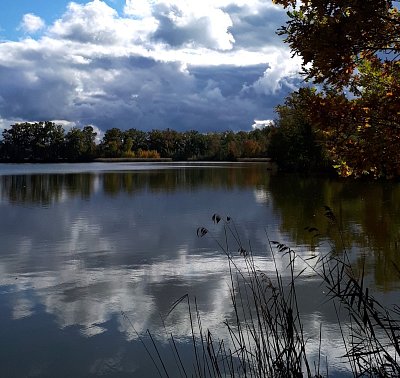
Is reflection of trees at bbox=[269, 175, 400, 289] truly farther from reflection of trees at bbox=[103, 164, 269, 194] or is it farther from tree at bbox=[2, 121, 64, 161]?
tree at bbox=[2, 121, 64, 161]

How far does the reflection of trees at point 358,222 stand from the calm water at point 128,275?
43mm

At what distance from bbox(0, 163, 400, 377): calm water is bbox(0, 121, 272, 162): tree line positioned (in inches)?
4835

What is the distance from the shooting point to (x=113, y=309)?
802cm

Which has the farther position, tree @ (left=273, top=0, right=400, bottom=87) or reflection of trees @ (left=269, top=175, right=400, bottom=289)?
reflection of trees @ (left=269, top=175, right=400, bottom=289)

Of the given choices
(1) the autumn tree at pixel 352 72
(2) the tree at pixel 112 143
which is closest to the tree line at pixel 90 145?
(2) the tree at pixel 112 143

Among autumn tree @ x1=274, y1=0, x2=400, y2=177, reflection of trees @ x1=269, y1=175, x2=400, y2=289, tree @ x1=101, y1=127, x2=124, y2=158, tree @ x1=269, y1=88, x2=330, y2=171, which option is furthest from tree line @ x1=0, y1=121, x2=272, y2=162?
autumn tree @ x1=274, y1=0, x2=400, y2=177

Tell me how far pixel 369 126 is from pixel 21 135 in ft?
508

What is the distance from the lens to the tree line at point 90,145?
480 ft

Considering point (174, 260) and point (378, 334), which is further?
point (174, 260)

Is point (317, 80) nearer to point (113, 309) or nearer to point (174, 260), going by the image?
point (113, 309)

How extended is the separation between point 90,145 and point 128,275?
14223 centimetres

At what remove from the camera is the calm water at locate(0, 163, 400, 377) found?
6449 mm

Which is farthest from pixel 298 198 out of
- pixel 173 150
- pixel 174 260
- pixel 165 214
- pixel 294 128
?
pixel 173 150

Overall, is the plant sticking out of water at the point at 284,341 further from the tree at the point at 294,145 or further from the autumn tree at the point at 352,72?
the tree at the point at 294,145
